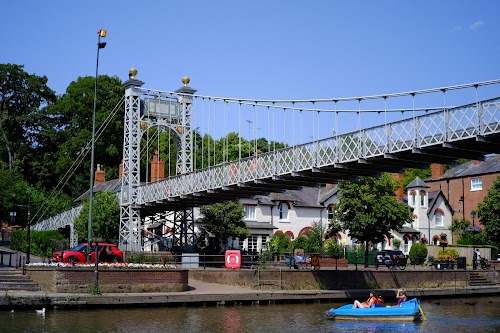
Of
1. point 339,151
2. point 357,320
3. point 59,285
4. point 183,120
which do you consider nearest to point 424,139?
point 339,151

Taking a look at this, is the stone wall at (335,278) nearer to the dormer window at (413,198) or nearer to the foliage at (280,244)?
the foliage at (280,244)

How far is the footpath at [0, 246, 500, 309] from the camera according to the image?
3016 cm

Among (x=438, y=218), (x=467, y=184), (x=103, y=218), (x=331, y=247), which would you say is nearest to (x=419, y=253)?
(x=331, y=247)

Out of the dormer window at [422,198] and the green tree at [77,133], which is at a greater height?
the green tree at [77,133]

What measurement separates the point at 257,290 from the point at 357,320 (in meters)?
10.2

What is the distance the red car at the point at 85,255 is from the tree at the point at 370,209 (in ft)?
72.4

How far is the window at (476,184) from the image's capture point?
77.6m

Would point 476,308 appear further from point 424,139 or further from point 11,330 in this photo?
point 11,330

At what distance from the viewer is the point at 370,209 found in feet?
193

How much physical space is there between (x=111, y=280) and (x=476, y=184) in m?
54.7

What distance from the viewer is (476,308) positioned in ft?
124

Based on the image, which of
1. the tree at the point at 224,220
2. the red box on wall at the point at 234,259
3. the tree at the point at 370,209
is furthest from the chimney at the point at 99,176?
the red box on wall at the point at 234,259

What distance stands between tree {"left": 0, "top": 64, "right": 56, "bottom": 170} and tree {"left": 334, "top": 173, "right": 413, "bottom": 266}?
151 feet

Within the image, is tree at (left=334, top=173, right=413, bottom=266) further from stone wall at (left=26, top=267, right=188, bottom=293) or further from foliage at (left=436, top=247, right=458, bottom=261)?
stone wall at (left=26, top=267, right=188, bottom=293)
